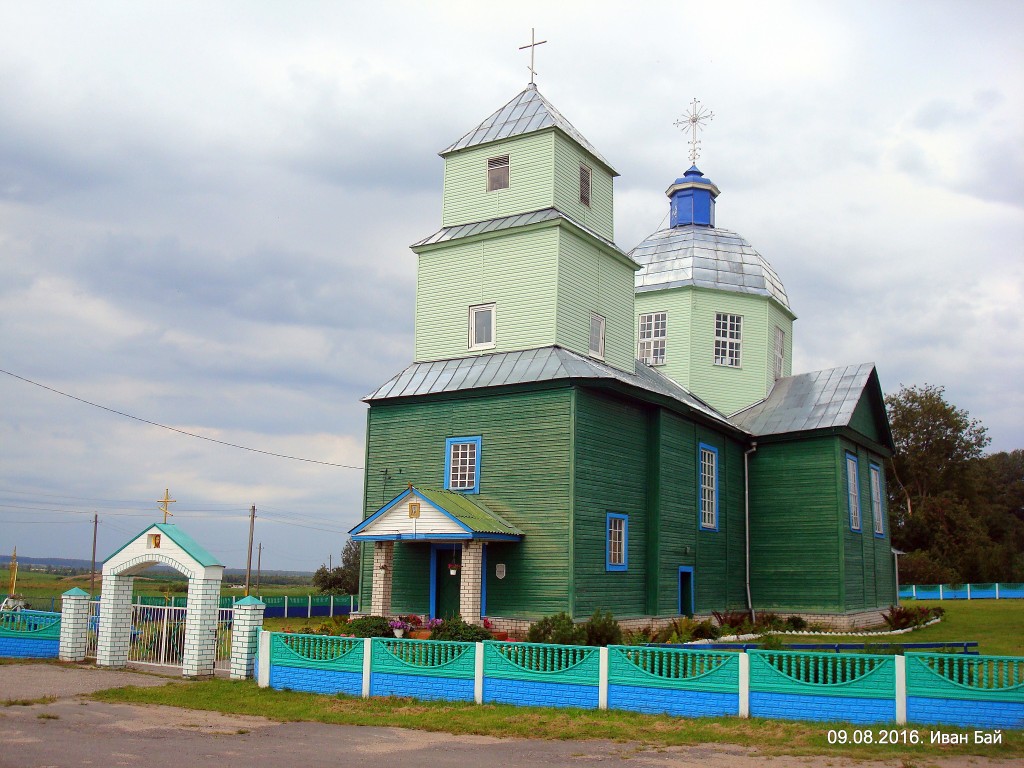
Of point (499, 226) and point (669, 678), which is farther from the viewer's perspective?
point (499, 226)

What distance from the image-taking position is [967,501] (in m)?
56.6

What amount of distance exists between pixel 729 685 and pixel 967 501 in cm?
4986

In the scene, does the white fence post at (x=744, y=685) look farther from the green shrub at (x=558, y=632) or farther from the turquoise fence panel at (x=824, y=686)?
the green shrub at (x=558, y=632)

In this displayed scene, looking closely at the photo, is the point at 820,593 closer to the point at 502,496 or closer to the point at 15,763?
the point at 502,496

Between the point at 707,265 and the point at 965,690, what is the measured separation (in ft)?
69.5

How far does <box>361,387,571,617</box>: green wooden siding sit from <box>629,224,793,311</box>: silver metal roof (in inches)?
457

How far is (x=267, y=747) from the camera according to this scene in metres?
11.0

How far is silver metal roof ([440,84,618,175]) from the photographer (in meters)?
23.1

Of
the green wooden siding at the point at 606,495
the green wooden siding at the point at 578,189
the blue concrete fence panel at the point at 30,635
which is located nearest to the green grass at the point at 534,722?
the blue concrete fence panel at the point at 30,635

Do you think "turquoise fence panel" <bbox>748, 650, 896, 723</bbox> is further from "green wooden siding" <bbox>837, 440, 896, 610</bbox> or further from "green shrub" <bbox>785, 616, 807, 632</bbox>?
"green wooden siding" <bbox>837, 440, 896, 610</bbox>

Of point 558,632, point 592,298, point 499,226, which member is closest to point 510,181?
point 499,226

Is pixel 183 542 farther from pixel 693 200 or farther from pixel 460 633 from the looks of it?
pixel 693 200

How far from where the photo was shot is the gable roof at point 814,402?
89.8 feet

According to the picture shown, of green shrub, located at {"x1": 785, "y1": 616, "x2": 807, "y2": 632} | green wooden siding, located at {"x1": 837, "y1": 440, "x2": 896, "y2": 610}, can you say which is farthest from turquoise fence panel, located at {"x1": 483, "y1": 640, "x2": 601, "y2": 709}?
green wooden siding, located at {"x1": 837, "y1": 440, "x2": 896, "y2": 610}
